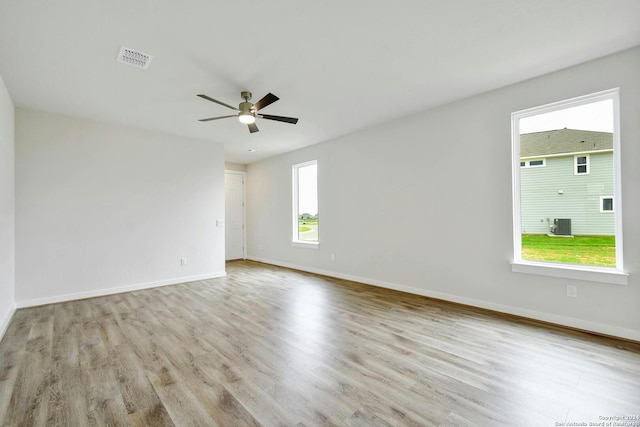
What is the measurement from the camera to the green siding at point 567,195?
2900 mm

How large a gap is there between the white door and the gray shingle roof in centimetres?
645

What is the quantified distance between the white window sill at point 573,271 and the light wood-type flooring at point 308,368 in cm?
55

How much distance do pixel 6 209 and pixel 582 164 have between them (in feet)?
20.9

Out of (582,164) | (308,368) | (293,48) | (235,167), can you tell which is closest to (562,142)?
(582,164)

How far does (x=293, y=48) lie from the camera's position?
257 centimetres

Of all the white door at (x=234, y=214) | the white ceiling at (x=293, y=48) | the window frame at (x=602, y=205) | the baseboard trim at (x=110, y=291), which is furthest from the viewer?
the white door at (x=234, y=214)

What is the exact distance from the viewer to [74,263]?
4.17 meters

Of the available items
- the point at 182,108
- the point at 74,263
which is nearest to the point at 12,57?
the point at 182,108

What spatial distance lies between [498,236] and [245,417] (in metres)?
3.26

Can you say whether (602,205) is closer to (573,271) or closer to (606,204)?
(606,204)

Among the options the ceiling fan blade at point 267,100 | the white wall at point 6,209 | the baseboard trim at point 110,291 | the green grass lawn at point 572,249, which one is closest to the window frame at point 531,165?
the green grass lawn at point 572,249

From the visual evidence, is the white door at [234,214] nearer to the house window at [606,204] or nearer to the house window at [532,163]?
the house window at [532,163]

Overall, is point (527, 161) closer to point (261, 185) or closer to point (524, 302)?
point (524, 302)

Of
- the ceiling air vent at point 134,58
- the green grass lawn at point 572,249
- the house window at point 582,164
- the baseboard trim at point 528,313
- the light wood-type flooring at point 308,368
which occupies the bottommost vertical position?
the light wood-type flooring at point 308,368
